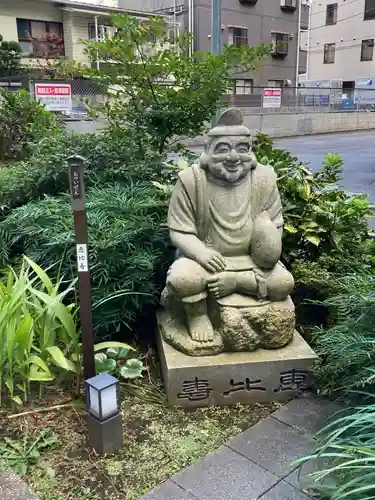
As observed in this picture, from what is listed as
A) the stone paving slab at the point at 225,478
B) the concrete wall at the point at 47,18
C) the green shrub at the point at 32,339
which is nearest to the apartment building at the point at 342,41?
the concrete wall at the point at 47,18

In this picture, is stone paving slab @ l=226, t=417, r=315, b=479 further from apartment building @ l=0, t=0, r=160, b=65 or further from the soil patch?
apartment building @ l=0, t=0, r=160, b=65

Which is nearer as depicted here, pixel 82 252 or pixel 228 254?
pixel 82 252

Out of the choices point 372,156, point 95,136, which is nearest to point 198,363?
point 95,136

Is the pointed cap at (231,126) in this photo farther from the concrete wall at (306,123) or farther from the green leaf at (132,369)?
the concrete wall at (306,123)

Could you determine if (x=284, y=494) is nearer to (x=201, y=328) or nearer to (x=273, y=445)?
(x=273, y=445)

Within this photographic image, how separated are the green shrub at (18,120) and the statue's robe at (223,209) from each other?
399cm

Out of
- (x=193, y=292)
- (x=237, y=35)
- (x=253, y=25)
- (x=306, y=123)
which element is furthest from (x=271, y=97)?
(x=193, y=292)

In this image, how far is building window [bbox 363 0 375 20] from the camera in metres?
27.8

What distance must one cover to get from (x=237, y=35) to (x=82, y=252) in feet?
77.9

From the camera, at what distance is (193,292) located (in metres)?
2.90

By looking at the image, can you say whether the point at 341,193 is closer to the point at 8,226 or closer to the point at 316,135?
the point at 8,226

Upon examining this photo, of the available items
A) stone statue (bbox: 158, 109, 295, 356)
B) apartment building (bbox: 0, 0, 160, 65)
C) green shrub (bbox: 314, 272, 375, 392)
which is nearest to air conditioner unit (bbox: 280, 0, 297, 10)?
apartment building (bbox: 0, 0, 160, 65)

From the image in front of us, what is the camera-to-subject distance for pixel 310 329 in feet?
11.8

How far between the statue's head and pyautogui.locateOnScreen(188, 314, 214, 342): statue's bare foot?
36.1 inches
